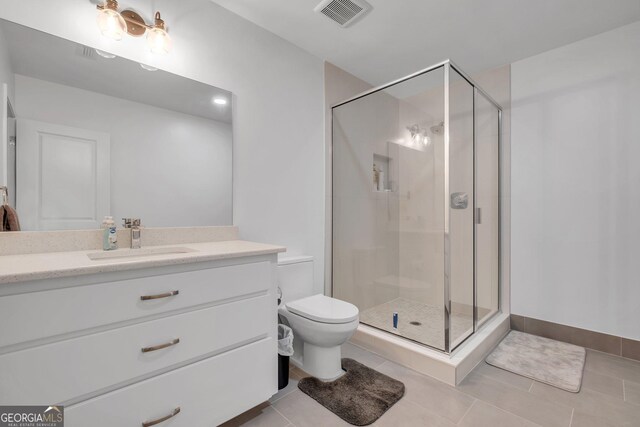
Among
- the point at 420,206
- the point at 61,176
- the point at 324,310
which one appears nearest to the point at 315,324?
the point at 324,310

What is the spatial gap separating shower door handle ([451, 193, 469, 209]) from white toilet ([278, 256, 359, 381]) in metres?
1.02

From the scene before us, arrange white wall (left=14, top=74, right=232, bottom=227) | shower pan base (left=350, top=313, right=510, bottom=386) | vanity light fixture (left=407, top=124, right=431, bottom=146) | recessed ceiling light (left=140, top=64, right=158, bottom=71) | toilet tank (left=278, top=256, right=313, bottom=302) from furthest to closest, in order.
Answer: vanity light fixture (left=407, top=124, right=431, bottom=146) < toilet tank (left=278, top=256, right=313, bottom=302) < shower pan base (left=350, top=313, right=510, bottom=386) < recessed ceiling light (left=140, top=64, right=158, bottom=71) < white wall (left=14, top=74, right=232, bottom=227)

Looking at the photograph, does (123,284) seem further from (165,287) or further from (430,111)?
(430,111)

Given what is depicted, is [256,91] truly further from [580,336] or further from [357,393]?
[580,336]

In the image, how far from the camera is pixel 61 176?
1.43m

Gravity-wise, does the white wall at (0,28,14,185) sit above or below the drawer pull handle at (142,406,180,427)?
above

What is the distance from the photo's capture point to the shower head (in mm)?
2075

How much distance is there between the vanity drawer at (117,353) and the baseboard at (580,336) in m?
2.47

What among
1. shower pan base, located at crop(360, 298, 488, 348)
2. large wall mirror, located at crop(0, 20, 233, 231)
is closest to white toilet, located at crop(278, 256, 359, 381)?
shower pan base, located at crop(360, 298, 488, 348)

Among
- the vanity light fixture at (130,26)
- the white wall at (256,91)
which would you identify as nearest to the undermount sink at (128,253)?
the white wall at (256,91)

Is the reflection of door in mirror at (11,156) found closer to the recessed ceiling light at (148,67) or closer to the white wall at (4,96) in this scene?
the white wall at (4,96)

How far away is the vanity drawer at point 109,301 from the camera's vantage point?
894 mm

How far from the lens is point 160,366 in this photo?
116cm

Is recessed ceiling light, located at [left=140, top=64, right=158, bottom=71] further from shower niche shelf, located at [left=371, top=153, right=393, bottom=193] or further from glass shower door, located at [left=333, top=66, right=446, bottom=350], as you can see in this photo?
shower niche shelf, located at [left=371, top=153, right=393, bottom=193]
